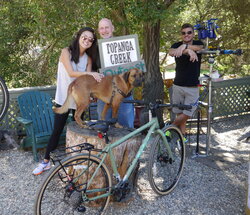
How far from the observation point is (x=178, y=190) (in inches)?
145

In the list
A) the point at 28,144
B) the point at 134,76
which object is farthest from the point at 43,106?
the point at 134,76

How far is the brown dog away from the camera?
316 cm

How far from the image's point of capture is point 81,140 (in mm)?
3266

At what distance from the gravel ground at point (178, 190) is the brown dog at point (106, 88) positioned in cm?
117

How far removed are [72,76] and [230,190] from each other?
2565 mm

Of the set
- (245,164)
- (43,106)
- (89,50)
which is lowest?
(245,164)

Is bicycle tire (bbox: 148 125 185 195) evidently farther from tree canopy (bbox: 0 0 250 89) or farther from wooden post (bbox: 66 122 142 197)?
tree canopy (bbox: 0 0 250 89)

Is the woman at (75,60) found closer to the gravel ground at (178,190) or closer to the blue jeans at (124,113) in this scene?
the blue jeans at (124,113)

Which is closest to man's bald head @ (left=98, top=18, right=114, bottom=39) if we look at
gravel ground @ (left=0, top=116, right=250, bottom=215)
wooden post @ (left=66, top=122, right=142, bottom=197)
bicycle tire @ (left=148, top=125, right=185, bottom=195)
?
wooden post @ (left=66, top=122, right=142, bottom=197)

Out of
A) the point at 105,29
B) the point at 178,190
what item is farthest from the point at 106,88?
the point at 178,190

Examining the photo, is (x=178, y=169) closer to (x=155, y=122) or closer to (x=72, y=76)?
(x=155, y=122)

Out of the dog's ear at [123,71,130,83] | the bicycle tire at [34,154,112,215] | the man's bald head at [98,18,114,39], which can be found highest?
the man's bald head at [98,18,114,39]

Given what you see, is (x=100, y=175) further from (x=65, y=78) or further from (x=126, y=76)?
(x=65, y=78)

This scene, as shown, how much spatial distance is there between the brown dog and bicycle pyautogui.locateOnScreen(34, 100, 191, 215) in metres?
0.29
